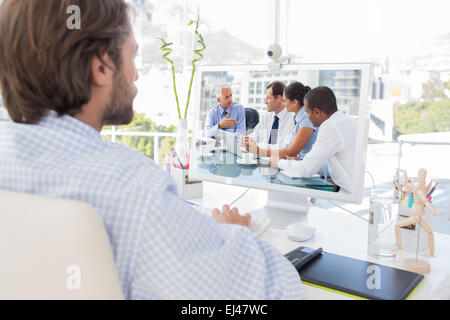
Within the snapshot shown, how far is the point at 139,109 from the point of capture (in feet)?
11.2

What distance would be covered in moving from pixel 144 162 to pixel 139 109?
2.87 meters

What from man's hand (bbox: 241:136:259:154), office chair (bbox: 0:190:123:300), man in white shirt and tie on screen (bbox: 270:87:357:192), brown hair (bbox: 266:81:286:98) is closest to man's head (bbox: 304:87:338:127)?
man in white shirt and tie on screen (bbox: 270:87:357:192)

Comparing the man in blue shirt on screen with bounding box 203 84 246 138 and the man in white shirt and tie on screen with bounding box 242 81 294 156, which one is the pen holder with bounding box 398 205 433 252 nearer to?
the man in white shirt and tie on screen with bounding box 242 81 294 156

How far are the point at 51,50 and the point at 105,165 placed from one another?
23cm

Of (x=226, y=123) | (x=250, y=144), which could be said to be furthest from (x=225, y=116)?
(x=250, y=144)

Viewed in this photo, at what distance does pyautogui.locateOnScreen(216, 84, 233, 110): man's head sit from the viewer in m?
1.39

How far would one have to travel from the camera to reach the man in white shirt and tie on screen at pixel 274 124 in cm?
126

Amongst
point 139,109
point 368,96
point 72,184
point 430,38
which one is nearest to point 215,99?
point 368,96

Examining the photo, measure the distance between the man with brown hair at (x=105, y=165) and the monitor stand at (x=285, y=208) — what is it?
1.97 feet

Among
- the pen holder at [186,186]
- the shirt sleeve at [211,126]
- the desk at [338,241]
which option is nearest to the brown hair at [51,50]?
the desk at [338,241]

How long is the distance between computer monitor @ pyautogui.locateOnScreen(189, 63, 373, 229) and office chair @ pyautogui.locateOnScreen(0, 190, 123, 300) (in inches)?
30.0

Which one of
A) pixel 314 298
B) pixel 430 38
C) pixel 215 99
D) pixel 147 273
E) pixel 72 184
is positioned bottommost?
pixel 314 298
